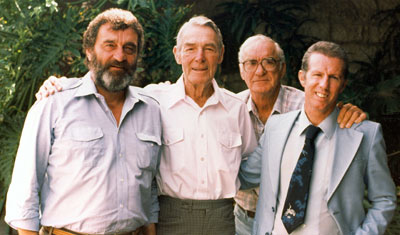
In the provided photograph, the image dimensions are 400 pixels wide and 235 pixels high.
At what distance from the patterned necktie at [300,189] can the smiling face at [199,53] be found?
27.6 inches

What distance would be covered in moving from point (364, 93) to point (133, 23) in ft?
9.92

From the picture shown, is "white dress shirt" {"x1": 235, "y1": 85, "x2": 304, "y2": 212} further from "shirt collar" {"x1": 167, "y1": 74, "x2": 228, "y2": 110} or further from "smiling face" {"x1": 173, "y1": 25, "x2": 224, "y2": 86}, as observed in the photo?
"smiling face" {"x1": 173, "y1": 25, "x2": 224, "y2": 86}

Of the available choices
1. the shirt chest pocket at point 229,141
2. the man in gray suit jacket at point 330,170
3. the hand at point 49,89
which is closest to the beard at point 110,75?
the hand at point 49,89

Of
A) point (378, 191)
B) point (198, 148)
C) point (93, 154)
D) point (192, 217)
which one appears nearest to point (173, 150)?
point (198, 148)

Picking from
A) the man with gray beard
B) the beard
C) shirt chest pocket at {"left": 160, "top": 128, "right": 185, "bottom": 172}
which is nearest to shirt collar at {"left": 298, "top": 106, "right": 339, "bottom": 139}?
shirt chest pocket at {"left": 160, "top": 128, "right": 185, "bottom": 172}

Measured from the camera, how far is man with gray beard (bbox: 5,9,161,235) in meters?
2.14

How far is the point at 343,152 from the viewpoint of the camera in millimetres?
2199

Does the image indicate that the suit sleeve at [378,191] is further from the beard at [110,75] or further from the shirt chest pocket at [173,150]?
the beard at [110,75]

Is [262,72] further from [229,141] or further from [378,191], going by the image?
[378,191]

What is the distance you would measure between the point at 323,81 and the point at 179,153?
34.2 inches

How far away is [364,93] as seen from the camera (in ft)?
15.3

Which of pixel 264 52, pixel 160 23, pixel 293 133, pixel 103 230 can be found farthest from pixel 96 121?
pixel 160 23

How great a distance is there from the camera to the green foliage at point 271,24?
4.99 meters

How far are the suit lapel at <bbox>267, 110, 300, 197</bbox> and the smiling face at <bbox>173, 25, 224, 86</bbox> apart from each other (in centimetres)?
48
